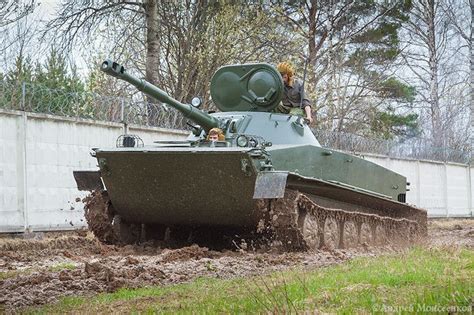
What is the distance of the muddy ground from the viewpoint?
685 centimetres

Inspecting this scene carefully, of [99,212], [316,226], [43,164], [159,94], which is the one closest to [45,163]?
[43,164]

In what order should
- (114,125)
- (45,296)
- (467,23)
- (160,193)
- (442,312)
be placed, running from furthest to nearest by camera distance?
(467,23)
(114,125)
(160,193)
(45,296)
(442,312)

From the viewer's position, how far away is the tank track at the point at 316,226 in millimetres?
9898

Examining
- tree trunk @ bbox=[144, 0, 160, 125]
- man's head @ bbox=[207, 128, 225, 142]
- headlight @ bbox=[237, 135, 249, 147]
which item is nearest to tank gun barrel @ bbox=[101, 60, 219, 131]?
man's head @ bbox=[207, 128, 225, 142]

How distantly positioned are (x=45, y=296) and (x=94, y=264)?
1.34 meters

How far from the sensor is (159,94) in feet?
33.0

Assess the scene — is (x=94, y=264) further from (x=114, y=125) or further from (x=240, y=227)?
(x=114, y=125)

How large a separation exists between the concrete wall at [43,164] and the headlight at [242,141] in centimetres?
260

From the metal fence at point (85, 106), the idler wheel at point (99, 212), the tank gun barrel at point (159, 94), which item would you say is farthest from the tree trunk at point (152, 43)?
the tank gun barrel at point (159, 94)

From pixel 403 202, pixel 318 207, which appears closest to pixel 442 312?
pixel 318 207

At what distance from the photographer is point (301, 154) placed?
1048 cm

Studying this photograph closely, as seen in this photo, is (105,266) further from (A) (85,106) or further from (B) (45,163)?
(A) (85,106)

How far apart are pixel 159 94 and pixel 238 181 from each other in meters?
1.44

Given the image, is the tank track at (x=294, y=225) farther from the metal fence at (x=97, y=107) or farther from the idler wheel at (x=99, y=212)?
the metal fence at (x=97, y=107)
